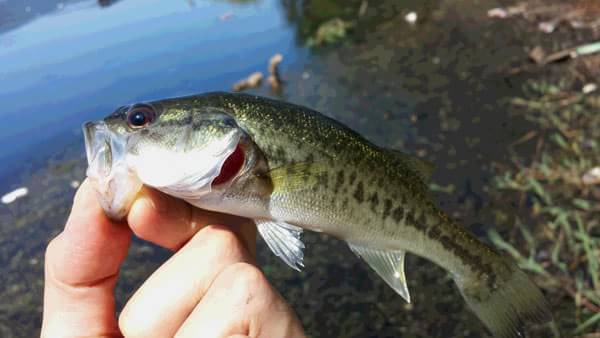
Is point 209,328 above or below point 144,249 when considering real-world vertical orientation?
above

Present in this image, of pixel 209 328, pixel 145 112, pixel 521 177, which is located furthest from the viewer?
pixel 521 177

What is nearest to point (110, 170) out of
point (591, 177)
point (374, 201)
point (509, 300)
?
point (374, 201)

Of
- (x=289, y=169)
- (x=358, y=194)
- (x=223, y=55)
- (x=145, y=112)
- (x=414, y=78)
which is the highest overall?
(x=145, y=112)

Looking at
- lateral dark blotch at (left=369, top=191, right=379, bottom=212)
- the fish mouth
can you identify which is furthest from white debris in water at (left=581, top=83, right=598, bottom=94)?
the fish mouth

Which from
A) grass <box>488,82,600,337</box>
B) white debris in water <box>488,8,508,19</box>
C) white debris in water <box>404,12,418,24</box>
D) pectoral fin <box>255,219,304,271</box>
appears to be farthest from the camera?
white debris in water <box>404,12,418,24</box>

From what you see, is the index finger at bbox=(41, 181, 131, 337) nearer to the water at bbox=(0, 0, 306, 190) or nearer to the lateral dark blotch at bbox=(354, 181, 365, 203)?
the lateral dark blotch at bbox=(354, 181, 365, 203)

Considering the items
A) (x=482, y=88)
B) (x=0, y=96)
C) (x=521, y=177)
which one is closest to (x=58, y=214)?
(x=0, y=96)

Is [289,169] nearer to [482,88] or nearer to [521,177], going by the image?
[521,177]

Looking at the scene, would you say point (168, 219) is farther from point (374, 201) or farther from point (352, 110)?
point (352, 110)
